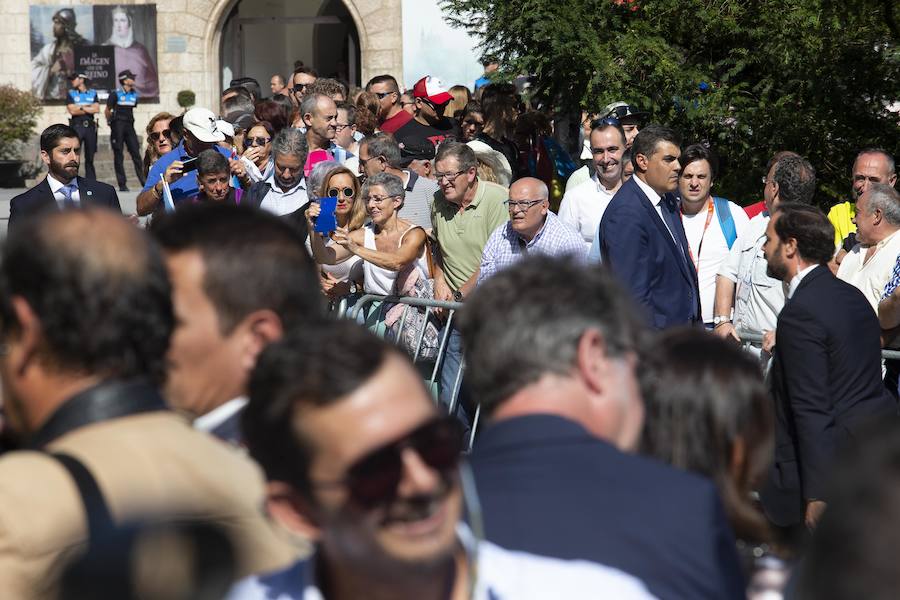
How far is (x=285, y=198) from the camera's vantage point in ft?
26.7

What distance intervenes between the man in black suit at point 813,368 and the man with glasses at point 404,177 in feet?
12.3

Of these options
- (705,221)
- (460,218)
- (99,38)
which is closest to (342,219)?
(460,218)

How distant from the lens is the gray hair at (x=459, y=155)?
24.9 feet

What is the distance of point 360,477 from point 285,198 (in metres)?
6.47

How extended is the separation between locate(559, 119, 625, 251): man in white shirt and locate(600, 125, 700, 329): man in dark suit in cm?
133

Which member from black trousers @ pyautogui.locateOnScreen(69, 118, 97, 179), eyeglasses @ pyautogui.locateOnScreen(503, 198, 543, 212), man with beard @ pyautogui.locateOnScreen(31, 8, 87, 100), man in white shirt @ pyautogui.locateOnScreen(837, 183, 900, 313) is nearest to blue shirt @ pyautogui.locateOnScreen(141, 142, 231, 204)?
eyeglasses @ pyautogui.locateOnScreen(503, 198, 543, 212)

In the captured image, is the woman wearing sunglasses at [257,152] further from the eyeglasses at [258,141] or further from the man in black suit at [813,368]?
the man in black suit at [813,368]

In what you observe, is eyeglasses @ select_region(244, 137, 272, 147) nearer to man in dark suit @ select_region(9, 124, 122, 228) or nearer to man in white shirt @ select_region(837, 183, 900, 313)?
man in dark suit @ select_region(9, 124, 122, 228)

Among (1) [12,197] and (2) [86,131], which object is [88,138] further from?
(1) [12,197]

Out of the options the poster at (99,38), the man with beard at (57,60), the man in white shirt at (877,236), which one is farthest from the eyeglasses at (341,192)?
the man with beard at (57,60)

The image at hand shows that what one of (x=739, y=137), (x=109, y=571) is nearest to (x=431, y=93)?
(x=739, y=137)

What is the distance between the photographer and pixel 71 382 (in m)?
2.07

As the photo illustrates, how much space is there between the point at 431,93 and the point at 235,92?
7.31 ft

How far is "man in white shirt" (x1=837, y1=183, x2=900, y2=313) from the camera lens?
624 cm
